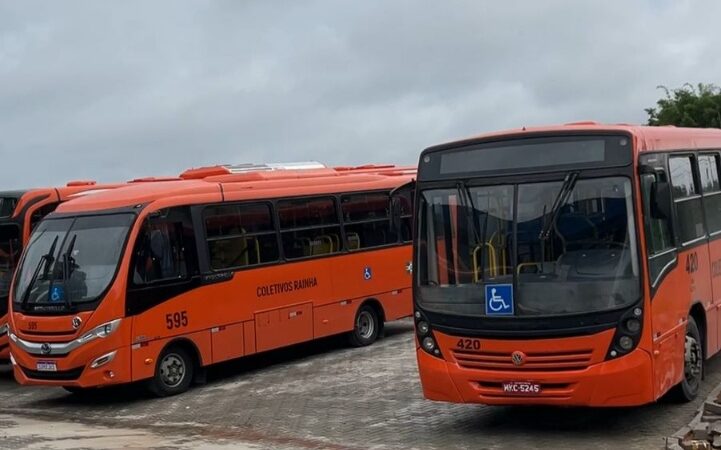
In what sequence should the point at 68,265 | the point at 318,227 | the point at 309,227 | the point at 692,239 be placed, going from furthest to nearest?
the point at 318,227 → the point at 309,227 → the point at 68,265 → the point at 692,239

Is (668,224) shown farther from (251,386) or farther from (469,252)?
(251,386)

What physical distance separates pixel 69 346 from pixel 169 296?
5.00 feet

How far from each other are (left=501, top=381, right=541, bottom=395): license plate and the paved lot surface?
60 cm

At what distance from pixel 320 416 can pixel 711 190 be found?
5493 mm

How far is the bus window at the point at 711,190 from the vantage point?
12562mm

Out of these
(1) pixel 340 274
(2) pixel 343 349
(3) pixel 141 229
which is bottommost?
(2) pixel 343 349

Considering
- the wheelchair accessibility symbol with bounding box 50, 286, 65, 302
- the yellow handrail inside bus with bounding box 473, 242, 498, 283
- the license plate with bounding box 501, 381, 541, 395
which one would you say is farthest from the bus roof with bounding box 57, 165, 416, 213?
the license plate with bounding box 501, 381, 541, 395

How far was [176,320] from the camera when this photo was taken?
48.1 ft

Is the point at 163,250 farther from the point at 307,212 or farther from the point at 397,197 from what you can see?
the point at 397,197

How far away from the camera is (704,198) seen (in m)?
12.5

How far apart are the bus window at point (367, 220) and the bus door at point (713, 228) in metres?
6.36

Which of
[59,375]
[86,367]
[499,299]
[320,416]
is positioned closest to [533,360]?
[499,299]

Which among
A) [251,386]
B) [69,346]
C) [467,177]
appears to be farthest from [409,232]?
[467,177]

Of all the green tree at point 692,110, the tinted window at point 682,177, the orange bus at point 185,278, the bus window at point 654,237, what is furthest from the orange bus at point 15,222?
the green tree at point 692,110
